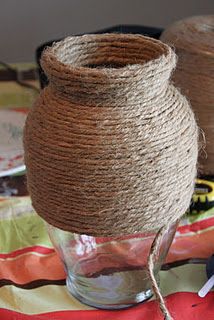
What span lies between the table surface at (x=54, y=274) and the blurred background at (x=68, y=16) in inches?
17.6

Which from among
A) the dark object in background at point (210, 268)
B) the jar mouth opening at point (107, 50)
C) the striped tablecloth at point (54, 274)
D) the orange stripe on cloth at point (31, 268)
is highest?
the jar mouth opening at point (107, 50)

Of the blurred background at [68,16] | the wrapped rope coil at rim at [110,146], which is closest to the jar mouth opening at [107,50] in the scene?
the wrapped rope coil at rim at [110,146]

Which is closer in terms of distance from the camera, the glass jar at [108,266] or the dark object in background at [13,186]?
the glass jar at [108,266]

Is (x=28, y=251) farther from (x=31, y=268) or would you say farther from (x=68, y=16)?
(x=68, y=16)

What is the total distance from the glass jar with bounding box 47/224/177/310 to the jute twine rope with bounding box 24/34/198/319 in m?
0.07

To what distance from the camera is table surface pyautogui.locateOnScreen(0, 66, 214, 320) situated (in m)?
0.55

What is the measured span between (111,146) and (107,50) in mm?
118

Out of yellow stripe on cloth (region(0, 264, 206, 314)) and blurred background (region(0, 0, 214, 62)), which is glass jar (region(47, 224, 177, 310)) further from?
blurred background (region(0, 0, 214, 62))

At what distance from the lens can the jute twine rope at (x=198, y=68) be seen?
686mm

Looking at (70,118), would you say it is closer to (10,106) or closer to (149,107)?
(149,107)

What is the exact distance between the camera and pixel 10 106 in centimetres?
91

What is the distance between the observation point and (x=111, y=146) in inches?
18.8

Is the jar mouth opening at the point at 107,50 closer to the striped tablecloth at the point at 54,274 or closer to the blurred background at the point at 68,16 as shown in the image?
the striped tablecloth at the point at 54,274

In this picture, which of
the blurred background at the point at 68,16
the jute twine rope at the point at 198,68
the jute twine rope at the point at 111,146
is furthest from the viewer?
the blurred background at the point at 68,16
